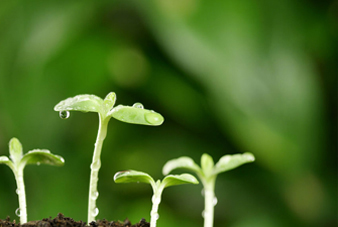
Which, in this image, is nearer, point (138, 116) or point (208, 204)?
point (138, 116)

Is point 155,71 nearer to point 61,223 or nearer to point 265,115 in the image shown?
point 265,115

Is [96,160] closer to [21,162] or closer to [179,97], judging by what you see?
[21,162]

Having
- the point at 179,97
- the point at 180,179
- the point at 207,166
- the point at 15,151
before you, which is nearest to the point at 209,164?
the point at 207,166

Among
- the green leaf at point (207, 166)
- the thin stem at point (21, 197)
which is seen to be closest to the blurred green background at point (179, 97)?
the green leaf at point (207, 166)

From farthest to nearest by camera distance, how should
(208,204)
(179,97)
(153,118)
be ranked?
(179,97)
(208,204)
(153,118)

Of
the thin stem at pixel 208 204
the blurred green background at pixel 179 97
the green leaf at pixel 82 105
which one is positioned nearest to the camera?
the green leaf at pixel 82 105

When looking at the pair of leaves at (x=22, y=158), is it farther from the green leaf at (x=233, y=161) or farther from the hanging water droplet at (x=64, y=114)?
the green leaf at (x=233, y=161)

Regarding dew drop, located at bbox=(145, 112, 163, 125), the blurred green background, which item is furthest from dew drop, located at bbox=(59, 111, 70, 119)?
the blurred green background
